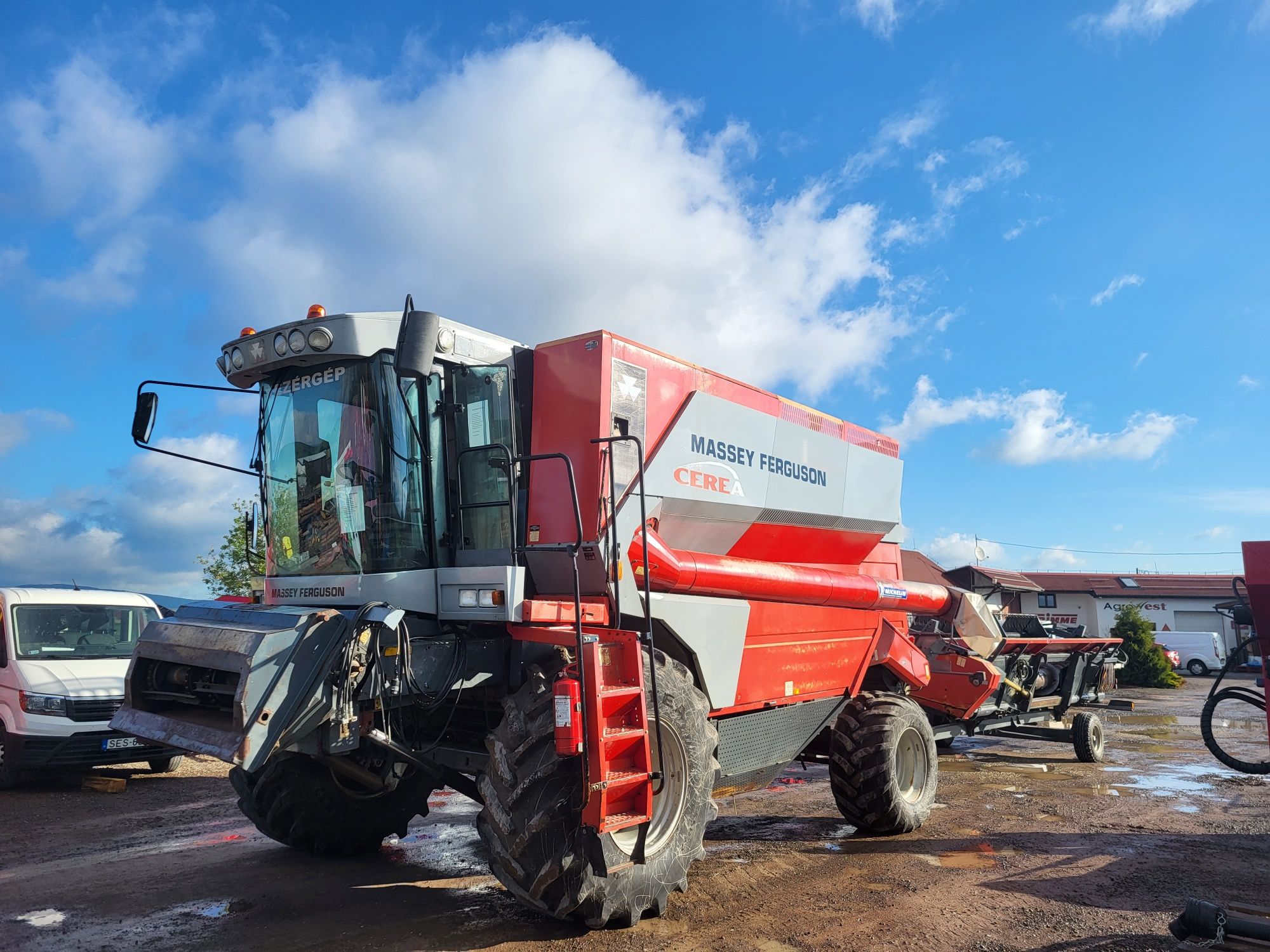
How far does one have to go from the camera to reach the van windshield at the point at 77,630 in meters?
10.6

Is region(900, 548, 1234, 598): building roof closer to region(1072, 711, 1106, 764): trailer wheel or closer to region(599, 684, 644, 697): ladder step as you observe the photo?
region(1072, 711, 1106, 764): trailer wheel

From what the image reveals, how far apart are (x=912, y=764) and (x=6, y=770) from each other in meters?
9.94

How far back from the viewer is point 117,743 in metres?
10.2

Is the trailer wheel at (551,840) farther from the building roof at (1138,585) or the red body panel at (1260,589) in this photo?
the building roof at (1138,585)

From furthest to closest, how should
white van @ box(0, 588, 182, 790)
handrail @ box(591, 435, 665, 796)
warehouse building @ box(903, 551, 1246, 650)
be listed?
1. warehouse building @ box(903, 551, 1246, 650)
2. white van @ box(0, 588, 182, 790)
3. handrail @ box(591, 435, 665, 796)

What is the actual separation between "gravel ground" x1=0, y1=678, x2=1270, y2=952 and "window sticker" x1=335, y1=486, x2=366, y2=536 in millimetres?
2341

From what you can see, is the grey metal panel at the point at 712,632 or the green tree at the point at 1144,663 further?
the green tree at the point at 1144,663

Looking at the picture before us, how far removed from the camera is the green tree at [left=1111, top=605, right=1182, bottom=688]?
27281mm

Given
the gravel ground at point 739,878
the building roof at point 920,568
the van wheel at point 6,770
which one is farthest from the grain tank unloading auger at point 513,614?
the building roof at point 920,568

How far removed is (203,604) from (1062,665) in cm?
1203

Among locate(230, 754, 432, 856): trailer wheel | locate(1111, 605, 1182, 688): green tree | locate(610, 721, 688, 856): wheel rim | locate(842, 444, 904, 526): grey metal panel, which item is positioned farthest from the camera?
locate(1111, 605, 1182, 688): green tree

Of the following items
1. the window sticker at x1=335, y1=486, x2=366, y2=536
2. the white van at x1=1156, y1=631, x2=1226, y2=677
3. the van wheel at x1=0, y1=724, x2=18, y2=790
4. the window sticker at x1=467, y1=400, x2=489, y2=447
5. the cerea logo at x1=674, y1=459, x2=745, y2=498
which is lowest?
the white van at x1=1156, y1=631, x2=1226, y2=677

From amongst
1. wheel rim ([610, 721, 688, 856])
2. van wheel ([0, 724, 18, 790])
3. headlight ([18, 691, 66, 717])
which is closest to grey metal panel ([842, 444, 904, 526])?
wheel rim ([610, 721, 688, 856])

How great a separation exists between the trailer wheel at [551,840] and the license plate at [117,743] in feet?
25.0
